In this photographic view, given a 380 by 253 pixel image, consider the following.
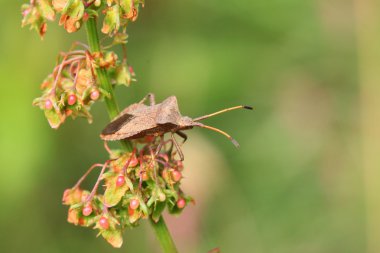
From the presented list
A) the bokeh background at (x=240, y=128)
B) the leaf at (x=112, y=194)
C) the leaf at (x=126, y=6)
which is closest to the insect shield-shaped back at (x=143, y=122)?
the leaf at (x=112, y=194)

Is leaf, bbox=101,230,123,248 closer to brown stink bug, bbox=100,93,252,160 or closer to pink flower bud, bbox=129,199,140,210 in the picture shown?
pink flower bud, bbox=129,199,140,210

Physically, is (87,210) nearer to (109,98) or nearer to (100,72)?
(109,98)

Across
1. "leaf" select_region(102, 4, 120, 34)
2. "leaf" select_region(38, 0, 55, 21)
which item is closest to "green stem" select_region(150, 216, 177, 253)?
"leaf" select_region(102, 4, 120, 34)

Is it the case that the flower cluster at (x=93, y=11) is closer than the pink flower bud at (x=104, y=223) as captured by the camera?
Yes

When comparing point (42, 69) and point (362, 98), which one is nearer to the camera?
point (42, 69)

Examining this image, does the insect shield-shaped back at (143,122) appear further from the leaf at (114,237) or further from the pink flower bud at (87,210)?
the leaf at (114,237)

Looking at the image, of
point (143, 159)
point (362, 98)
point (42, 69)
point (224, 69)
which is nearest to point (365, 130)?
A: point (362, 98)

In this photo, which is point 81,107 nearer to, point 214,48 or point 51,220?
point 51,220
